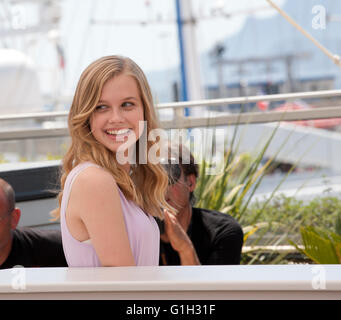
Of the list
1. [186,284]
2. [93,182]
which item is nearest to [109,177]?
[93,182]

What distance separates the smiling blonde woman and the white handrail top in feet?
0.41

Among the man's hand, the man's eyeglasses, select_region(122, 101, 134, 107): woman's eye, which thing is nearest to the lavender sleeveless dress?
select_region(122, 101, 134, 107): woman's eye

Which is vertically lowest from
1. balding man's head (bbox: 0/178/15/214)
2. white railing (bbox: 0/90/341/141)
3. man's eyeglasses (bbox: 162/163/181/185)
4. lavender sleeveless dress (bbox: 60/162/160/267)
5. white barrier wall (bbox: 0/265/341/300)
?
white barrier wall (bbox: 0/265/341/300)

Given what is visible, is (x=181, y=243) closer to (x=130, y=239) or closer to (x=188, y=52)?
(x=130, y=239)

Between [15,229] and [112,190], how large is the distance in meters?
1.22

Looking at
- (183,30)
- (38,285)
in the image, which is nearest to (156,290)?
(38,285)

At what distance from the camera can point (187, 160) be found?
119 inches

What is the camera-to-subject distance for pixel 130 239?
5.59ft

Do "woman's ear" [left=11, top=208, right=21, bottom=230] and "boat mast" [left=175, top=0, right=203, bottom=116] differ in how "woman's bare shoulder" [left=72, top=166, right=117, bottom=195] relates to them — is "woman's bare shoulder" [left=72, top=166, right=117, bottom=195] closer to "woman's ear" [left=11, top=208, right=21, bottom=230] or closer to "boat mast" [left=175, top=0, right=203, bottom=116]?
"woman's ear" [left=11, top=208, right=21, bottom=230]

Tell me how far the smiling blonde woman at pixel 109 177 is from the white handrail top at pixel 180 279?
126 mm

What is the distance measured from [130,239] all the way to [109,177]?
0.19 metres

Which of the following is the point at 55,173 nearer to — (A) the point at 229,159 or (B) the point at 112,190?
(A) the point at 229,159

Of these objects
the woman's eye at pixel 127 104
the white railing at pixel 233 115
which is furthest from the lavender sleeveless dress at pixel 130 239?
the white railing at pixel 233 115

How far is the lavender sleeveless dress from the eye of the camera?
166cm
